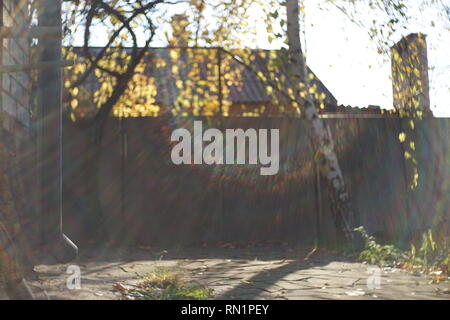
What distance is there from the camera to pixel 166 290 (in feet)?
12.3

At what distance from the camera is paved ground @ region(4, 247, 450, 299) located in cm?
388

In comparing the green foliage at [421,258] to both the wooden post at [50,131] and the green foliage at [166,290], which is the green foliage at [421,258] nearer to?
the green foliage at [166,290]

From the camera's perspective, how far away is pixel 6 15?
4.00 meters

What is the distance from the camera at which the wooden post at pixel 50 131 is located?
3.47m

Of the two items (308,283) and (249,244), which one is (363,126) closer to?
(249,244)

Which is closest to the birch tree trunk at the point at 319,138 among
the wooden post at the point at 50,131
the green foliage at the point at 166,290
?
the green foliage at the point at 166,290

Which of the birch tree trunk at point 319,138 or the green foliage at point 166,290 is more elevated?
→ the birch tree trunk at point 319,138

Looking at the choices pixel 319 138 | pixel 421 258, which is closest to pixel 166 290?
pixel 421 258

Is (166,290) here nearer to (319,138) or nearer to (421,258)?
(421,258)

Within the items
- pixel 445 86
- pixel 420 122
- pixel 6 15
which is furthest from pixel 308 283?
pixel 420 122

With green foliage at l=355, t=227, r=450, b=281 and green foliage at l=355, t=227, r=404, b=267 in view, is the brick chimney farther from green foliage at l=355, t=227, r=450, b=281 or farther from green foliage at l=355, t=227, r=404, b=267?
green foliage at l=355, t=227, r=404, b=267

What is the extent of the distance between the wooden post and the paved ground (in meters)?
0.39

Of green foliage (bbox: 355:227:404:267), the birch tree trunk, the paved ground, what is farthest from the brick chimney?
the paved ground

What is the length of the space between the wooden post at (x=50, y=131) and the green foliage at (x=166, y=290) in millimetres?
666
